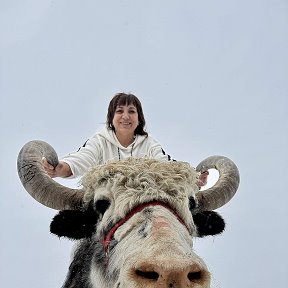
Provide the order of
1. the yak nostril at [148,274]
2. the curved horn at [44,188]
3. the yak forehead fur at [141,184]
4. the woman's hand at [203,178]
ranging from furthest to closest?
the woman's hand at [203,178] → the curved horn at [44,188] → the yak forehead fur at [141,184] → the yak nostril at [148,274]

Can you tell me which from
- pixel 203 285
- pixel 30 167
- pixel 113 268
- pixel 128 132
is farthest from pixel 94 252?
pixel 128 132

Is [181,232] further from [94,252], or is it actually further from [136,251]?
[94,252]

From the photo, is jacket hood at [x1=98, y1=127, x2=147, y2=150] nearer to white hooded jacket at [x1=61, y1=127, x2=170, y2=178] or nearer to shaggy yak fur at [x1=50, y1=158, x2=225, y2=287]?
white hooded jacket at [x1=61, y1=127, x2=170, y2=178]

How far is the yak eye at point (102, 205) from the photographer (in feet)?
20.7

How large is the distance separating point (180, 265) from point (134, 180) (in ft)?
6.50

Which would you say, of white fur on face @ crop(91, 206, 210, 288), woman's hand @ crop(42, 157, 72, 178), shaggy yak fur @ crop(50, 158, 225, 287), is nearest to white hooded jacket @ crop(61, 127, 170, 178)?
woman's hand @ crop(42, 157, 72, 178)

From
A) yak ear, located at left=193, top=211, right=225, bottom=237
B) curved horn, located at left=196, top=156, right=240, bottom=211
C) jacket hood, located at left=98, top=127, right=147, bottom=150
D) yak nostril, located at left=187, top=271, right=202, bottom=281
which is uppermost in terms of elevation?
jacket hood, located at left=98, top=127, right=147, bottom=150

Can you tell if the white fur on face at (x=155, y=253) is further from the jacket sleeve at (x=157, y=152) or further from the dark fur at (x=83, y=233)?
the jacket sleeve at (x=157, y=152)

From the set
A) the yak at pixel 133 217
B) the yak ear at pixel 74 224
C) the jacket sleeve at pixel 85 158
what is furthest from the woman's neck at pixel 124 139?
the yak ear at pixel 74 224

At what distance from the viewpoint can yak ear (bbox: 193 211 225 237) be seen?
24.1ft

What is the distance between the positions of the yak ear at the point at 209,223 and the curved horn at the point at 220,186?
0.36 ft

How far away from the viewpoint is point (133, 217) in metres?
5.66

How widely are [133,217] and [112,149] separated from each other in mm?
3248

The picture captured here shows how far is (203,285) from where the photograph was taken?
14.8ft
